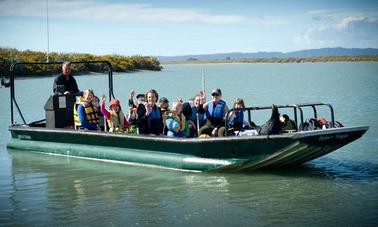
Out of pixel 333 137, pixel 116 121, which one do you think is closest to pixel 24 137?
pixel 116 121

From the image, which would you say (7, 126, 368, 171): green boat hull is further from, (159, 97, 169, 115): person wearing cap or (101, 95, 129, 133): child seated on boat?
(159, 97, 169, 115): person wearing cap

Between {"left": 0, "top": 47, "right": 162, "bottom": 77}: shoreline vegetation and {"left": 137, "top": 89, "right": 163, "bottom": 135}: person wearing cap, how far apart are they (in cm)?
2722

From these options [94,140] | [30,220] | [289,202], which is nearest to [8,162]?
[94,140]

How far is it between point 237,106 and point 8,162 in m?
5.03

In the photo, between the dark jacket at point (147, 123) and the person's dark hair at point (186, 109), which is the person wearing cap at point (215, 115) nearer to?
the person's dark hair at point (186, 109)

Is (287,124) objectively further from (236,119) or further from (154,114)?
(154,114)

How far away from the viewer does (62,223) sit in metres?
8.55

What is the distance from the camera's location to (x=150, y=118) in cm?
1198

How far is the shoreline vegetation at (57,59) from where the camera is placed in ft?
143

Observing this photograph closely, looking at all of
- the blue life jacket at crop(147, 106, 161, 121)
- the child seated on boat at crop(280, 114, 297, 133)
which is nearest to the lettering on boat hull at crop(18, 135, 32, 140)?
the blue life jacket at crop(147, 106, 161, 121)

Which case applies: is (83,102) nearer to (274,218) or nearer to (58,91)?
(58,91)

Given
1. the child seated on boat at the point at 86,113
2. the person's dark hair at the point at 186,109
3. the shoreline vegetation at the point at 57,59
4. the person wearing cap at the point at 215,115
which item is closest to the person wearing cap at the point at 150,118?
the person's dark hair at the point at 186,109

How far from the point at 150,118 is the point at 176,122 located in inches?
25.0

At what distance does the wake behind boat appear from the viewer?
1050 centimetres
